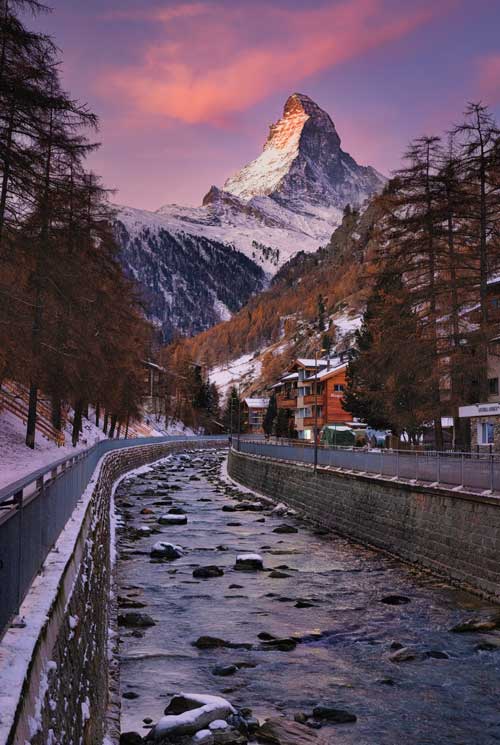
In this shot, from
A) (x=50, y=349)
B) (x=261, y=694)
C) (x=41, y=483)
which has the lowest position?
(x=261, y=694)

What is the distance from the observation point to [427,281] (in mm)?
38688

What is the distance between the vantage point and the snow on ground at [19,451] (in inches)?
1107

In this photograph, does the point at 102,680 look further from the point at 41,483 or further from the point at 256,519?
the point at 256,519

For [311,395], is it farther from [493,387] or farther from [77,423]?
[77,423]

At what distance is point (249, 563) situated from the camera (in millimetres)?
24812

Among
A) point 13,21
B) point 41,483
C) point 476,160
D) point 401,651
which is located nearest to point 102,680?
point 41,483

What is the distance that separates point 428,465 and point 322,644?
11110 mm

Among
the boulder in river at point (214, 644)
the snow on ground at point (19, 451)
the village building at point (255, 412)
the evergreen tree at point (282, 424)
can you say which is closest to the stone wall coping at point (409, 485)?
the boulder in river at point (214, 644)

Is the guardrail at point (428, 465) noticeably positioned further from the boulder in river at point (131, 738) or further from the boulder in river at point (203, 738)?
the boulder in river at point (131, 738)

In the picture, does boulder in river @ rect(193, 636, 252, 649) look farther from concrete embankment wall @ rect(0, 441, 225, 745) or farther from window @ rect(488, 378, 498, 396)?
window @ rect(488, 378, 498, 396)

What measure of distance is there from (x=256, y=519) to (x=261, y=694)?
83.9 ft

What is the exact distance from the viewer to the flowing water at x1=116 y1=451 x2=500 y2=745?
1209cm

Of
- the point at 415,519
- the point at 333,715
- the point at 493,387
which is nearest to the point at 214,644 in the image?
the point at 333,715

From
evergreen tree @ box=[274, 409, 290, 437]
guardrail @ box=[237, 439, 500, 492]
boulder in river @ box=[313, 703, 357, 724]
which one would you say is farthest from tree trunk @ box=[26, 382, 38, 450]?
evergreen tree @ box=[274, 409, 290, 437]
